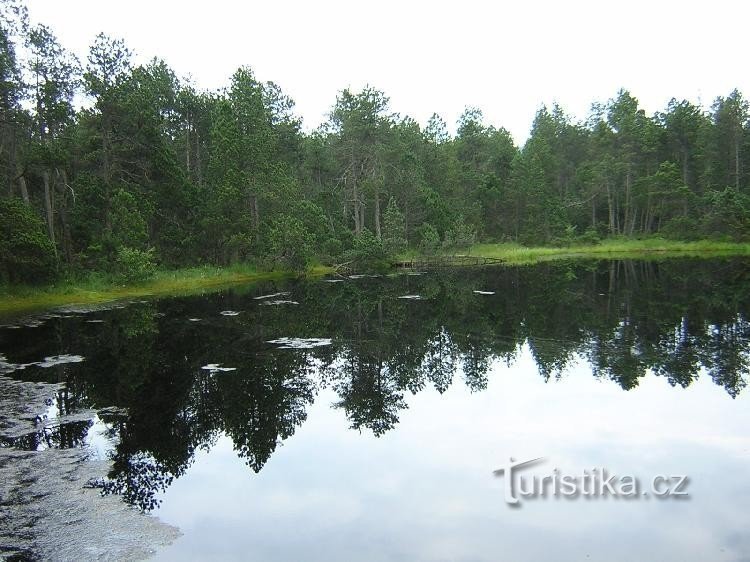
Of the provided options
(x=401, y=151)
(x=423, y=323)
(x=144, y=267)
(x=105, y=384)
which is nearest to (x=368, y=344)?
(x=423, y=323)

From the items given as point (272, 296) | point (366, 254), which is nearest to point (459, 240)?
point (366, 254)

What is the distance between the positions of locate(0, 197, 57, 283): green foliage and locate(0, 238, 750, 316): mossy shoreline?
0.82 metres

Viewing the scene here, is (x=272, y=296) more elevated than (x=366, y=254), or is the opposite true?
(x=366, y=254)

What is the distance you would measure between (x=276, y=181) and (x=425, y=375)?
108ft

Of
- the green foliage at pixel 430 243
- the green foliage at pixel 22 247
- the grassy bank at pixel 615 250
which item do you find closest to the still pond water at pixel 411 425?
the green foliage at pixel 22 247

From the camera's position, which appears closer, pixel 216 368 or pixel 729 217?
pixel 216 368

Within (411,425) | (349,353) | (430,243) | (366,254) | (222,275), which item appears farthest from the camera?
(430,243)

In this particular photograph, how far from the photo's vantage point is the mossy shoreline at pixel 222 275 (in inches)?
1077

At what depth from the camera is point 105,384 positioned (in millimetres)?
13258

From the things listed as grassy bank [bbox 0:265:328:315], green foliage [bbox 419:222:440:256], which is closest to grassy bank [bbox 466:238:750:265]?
green foliage [bbox 419:222:440:256]

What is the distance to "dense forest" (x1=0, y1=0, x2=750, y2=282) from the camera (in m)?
32.8

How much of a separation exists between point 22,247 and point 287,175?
A: 26.4 m

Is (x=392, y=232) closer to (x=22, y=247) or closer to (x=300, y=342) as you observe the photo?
(x=22, y=247)

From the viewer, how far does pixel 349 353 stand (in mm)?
16469
